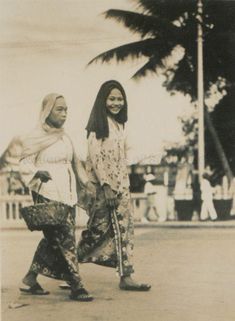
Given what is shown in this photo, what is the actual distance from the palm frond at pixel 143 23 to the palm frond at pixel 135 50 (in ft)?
0.25

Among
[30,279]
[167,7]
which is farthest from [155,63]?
[30,279]

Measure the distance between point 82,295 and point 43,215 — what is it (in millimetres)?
571

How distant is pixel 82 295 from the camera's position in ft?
15.6

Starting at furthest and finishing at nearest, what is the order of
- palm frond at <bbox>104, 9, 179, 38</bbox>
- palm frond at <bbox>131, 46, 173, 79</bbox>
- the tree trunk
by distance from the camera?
1. the tree trunk
2. palm frond at <bbox>131, 46, 173, 79</bbox>
3. palm frond at <bbox>104, 9, 179, 38</bbox>

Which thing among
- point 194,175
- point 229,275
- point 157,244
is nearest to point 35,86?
point 229,275

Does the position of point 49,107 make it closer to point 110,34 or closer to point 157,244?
point 110,34

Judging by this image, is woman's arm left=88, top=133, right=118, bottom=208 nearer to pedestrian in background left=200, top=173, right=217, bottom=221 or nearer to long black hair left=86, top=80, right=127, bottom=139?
long black hair left=86, top=80, right=127, bottom=139

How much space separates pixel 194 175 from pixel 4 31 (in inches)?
151

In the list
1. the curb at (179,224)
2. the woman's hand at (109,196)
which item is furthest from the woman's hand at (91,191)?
the curb at (179,224)

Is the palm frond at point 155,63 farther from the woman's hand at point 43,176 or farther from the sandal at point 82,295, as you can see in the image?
the sandal at point 82,295

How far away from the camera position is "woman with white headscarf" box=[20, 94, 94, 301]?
191 inches

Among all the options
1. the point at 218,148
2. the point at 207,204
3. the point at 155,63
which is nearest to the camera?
the point at 155,63

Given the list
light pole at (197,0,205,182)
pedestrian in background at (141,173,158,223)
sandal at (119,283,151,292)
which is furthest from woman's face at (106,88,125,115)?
pedestrian in background at (141,173,158,223)

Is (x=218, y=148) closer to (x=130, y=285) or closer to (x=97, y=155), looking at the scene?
(x=97, y=155)
